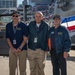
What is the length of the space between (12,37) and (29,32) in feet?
1.50

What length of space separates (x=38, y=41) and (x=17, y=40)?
0.55 m

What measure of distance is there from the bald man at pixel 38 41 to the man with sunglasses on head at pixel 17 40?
16cm

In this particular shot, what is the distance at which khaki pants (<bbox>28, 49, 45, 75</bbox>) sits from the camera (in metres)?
7.68

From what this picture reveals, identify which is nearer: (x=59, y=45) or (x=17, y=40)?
(x=59, y=45)

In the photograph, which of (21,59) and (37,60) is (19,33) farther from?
(37,60)

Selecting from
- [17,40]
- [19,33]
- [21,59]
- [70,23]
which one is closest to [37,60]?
[21,59]

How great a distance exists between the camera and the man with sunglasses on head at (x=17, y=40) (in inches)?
303

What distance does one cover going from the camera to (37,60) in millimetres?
7750

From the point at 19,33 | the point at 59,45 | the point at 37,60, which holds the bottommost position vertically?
the point at 37,60

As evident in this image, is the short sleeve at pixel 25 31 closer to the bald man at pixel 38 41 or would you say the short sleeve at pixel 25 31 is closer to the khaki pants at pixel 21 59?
the bald man at pixel 38 41

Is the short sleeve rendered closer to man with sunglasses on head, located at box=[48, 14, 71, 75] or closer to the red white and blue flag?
man with sunglasses on head, located at box=[48, 14, 71, 75]

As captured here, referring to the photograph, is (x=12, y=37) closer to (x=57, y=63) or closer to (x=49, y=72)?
(x=57, y=63)

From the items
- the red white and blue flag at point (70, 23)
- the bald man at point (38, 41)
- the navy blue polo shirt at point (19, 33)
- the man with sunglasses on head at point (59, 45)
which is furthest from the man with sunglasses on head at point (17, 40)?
the red white and blue flag at point (70, 23)

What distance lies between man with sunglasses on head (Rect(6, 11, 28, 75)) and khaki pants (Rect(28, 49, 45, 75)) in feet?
0.73
